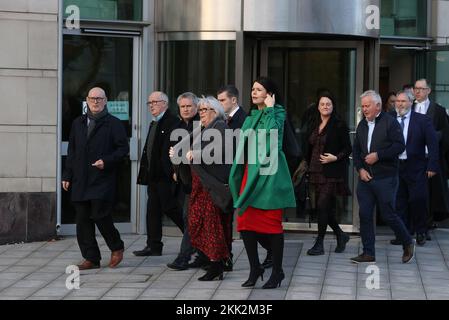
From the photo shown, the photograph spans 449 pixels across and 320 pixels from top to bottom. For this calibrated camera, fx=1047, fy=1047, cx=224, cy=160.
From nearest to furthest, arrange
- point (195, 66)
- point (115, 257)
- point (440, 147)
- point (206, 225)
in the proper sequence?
point (206, 225), point (115, 257), point (195, 66), point (440, 147)

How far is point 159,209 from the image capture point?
35.8 feet

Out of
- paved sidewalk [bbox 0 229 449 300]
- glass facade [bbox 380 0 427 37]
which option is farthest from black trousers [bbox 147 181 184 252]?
glass facade [bbox 380 0 427 37]

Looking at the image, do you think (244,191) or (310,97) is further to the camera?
(310,97)

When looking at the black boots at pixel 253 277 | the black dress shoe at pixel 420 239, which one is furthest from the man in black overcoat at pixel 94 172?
the black dress shoe at pixel 420 239

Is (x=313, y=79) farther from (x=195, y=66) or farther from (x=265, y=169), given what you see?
(x=265, y=169)

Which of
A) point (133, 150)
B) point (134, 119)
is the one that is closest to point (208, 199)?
point (133, 150)

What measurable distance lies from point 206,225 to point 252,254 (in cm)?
62

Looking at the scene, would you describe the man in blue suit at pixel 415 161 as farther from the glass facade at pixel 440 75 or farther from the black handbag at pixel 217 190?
the black handbag at pixel 217 190

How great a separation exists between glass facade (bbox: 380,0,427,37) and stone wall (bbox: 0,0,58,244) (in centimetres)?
418

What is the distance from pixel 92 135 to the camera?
393 inches

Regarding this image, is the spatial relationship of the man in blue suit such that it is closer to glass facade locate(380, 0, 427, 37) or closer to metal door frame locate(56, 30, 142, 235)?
glass facade locate(380, 0, 427, 37)

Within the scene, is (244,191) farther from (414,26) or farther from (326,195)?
(414,26)
